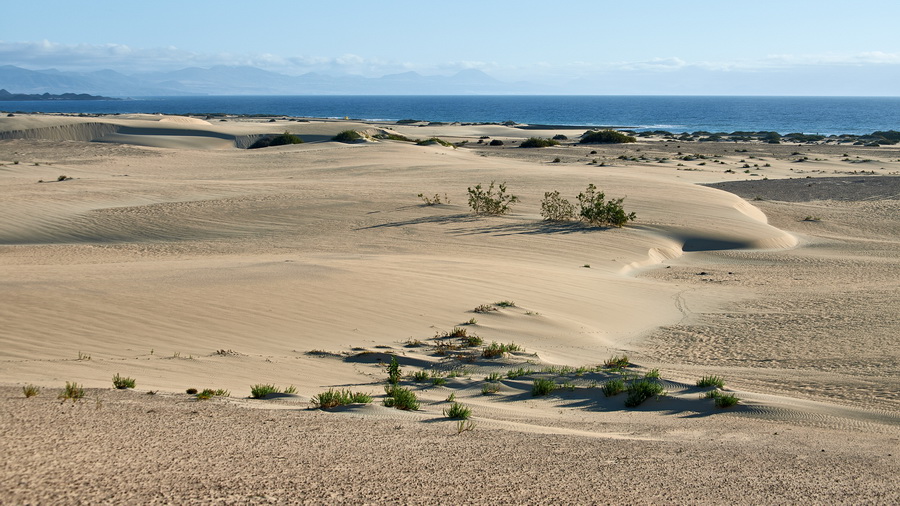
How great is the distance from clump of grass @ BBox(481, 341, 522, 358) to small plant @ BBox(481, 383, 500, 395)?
1.19 metres

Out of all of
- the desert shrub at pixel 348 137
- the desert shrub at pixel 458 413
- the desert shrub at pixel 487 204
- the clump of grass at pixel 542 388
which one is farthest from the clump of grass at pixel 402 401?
the desert shrub at pixel 348 137

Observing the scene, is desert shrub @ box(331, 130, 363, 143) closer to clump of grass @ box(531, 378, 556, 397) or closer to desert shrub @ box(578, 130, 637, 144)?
desert shrub @ box(578, 130, 637, 144)

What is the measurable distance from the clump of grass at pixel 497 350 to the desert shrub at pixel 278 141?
43.9 metres

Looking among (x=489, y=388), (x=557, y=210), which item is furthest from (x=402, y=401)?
(x=557, y=210)

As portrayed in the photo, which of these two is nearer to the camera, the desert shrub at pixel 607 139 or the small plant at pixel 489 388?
the small plant at pixel 489 388

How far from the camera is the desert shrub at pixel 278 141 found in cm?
5138

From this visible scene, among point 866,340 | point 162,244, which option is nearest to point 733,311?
point 866,340

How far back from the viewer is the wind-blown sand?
15.8ft

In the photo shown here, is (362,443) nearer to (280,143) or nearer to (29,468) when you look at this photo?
(29,468)

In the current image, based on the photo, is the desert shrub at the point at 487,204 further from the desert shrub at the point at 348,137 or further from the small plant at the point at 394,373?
the desert shrub at the point at 348,137

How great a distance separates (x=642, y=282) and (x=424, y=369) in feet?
24.5

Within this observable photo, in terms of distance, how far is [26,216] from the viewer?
20031mm

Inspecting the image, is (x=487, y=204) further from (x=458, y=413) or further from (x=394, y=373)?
(x=458, y=413)

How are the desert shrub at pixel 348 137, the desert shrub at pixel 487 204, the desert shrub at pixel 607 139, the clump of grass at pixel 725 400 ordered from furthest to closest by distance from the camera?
the desert shrub at pixel 607 139
the desert shrub at pixel 348 137
the desert shrub at pixel 487 204
the clump of grass at pixel 725 400
